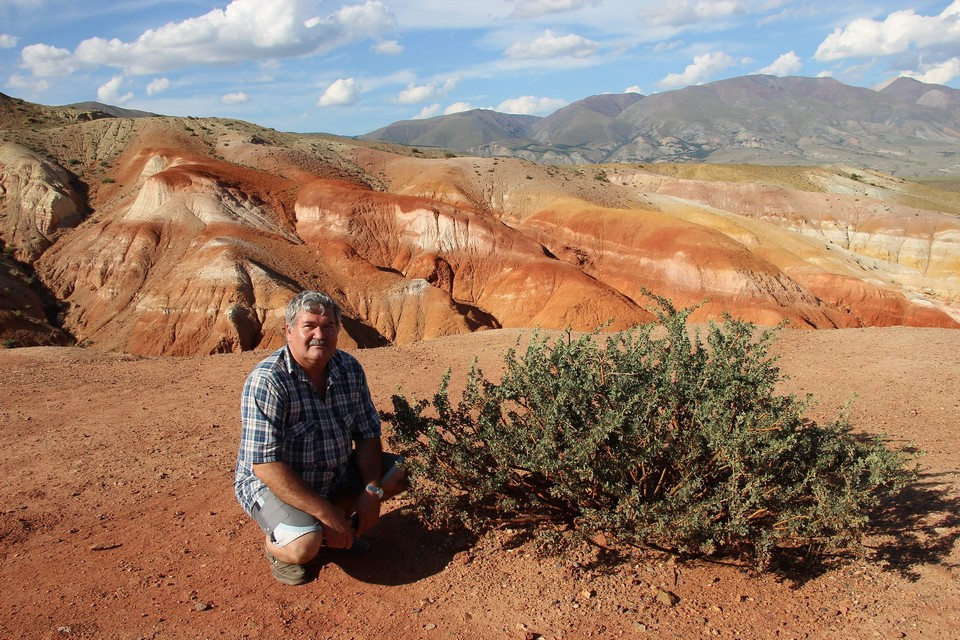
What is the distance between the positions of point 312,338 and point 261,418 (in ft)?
1.87

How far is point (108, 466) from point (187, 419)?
168 cm

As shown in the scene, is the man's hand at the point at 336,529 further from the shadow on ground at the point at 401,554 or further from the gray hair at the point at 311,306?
the gray hair at the point at 311,306

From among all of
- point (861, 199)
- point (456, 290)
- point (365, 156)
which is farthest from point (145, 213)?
point (861, 199)

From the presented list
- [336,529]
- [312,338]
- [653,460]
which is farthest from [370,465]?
[653,460]

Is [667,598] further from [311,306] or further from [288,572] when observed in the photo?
[311,306]

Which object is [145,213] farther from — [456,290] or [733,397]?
[733,397]

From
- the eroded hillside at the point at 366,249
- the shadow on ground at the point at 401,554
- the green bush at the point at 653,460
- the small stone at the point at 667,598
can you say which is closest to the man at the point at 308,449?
the shadow on ground at the point at 401,554

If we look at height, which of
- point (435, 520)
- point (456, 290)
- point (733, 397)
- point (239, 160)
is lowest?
point (456, 290)

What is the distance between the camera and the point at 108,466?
6176 mm

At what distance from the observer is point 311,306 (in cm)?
379

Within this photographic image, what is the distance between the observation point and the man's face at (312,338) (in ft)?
12.5

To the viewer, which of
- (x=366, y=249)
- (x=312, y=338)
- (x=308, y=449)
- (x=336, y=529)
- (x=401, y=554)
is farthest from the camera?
(x=366, y=249)

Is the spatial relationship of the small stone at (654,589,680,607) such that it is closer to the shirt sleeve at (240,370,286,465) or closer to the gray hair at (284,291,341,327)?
the shirt sleeve at (240,370,286,465)

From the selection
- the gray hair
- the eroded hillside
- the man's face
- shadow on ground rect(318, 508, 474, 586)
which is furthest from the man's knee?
the eroded hillside
